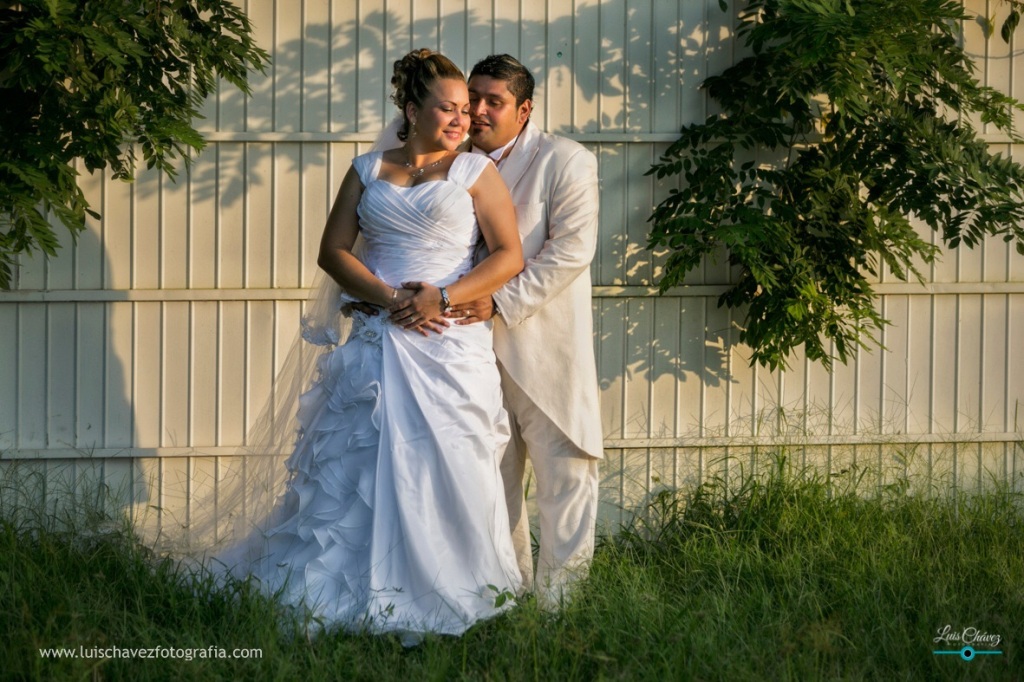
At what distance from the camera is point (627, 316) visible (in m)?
5.51

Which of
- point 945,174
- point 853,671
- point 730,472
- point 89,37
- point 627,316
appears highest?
point 89,37

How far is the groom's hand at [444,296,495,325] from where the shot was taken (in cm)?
423

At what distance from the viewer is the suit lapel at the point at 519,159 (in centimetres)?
454

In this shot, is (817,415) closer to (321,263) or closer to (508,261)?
(508,261)

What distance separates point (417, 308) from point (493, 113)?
0.91 meters

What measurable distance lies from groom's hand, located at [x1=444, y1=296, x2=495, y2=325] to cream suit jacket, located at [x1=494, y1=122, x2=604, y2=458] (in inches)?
3.2

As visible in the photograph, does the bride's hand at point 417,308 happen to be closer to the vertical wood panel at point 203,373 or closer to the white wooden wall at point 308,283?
the white wooden wall at point 308,283

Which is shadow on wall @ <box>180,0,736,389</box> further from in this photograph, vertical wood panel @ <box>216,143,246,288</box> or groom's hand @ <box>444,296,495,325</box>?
groom's hand @ <box>444,296,495,325</box>

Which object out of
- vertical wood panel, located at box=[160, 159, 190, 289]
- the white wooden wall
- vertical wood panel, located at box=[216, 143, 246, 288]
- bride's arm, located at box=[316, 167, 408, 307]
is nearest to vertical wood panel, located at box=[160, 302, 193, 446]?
the white wooden wall

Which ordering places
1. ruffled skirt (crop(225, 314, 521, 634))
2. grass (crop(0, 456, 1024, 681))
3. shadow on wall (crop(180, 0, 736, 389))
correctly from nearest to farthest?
grass (crop(0, 456, 1024, 681))
ruffled skirt (crop(225, 314, 521, 634))
shadow on wall (crop(180, 0, 736, 389))

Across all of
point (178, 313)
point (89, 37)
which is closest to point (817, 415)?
point (178, 313)

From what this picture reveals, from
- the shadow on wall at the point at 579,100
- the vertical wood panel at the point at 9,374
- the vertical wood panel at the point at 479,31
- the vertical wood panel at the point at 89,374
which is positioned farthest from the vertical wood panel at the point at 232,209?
the vertical wood panel at the point at 479,31

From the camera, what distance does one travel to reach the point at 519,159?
455 centimetres

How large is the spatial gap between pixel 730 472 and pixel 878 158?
65.9 inches
